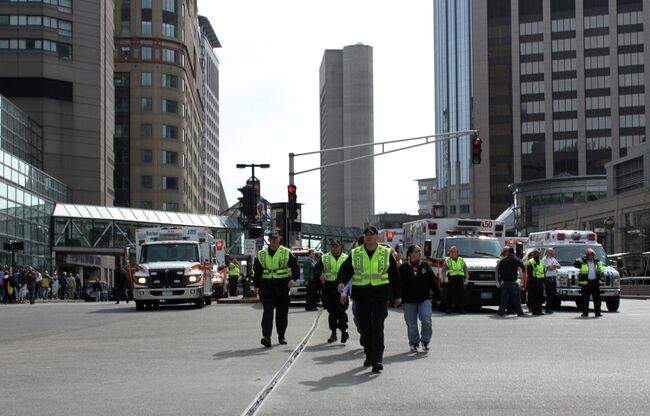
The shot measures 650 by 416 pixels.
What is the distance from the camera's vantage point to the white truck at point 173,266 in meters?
31.9

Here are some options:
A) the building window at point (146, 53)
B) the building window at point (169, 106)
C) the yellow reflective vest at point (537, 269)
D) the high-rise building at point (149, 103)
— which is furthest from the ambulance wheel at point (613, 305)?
the building window at point (146, 53)

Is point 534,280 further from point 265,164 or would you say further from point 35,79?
point 35,79

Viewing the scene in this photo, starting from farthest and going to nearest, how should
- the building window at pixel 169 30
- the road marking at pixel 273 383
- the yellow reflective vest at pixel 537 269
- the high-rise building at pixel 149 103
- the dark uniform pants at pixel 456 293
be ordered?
the building window at pixel 169 30 < the high-rise building at pixel 149 103 < the dark uniform pants at pixel 456 293 < the yellow reflective vest at pixel 537 269 < the road marking at pixel 273 383

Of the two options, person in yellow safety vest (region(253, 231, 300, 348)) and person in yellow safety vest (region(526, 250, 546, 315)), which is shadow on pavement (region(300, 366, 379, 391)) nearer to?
person in yellow safety vest (region(253, 231, 300, 348))

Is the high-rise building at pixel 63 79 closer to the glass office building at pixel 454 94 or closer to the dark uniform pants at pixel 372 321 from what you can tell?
the dark uniform pants at pixel 372 321

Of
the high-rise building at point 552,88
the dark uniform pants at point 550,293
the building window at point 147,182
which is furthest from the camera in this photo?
the high-rise building at point 552,88

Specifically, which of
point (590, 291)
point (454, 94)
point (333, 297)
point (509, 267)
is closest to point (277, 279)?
point (333, 297)

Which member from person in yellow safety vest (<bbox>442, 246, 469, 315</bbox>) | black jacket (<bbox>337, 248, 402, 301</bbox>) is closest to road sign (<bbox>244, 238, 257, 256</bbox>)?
person in yellow safety vest (<bbox>442, 246, 469, 315</bbox>)

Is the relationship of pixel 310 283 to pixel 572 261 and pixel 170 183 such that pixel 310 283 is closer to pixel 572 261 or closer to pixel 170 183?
pixel 572 261

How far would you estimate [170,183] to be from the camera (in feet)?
376

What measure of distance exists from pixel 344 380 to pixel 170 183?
105 metres

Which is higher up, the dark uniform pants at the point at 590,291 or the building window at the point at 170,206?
the building window at the point at 170,206

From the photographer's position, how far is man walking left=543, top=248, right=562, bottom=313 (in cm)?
2773

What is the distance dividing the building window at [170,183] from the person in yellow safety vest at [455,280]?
292 feet
